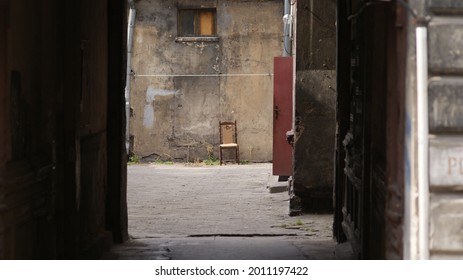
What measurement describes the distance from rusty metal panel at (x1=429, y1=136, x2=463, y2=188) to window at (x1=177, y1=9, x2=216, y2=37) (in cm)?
1881

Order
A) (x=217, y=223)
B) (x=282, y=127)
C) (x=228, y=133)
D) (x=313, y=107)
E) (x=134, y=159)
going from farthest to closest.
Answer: (x=134, y=159) < (x=228, y=133) < (x=282, y=127) < (x=313, y=107) < (x=217, y=223)

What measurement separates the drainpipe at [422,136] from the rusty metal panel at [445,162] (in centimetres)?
5

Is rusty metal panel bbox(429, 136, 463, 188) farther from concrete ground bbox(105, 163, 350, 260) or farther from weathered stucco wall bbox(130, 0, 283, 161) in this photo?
weathered stucco wall bbox(130, 0, 283, 161)

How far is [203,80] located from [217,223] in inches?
490

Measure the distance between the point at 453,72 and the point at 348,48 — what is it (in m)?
3.93

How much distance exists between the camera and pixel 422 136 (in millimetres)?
4348

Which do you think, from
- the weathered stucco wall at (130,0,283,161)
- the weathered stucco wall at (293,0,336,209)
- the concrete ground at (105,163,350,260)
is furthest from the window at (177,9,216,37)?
the weathered stucco wall at (293,0,336,209)

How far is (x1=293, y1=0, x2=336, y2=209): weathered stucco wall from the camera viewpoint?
11344 mm

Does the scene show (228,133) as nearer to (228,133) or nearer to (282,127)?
(228,133)

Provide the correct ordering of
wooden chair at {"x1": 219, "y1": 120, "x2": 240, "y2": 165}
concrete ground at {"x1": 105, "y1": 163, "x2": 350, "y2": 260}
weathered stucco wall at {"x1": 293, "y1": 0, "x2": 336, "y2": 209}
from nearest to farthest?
concrete ground at {"x1": 105, "y1": 163, "x2": 350, "y2": 260}
weathered stucco wall at {"x1": 293, "y1": 0, "x2": 336, "y2": 209}
wooden chair at {"x1": 219, "y1": 120, "x2": 240, "y2": 165}

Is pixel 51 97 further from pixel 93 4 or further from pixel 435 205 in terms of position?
pixel 435 205

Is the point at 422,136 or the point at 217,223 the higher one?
the point at 422,136

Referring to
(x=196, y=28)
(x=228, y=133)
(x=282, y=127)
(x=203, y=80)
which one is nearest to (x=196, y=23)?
(x=196, y=28)

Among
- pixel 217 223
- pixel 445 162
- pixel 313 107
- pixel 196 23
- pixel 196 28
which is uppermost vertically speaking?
pixel 196 23
